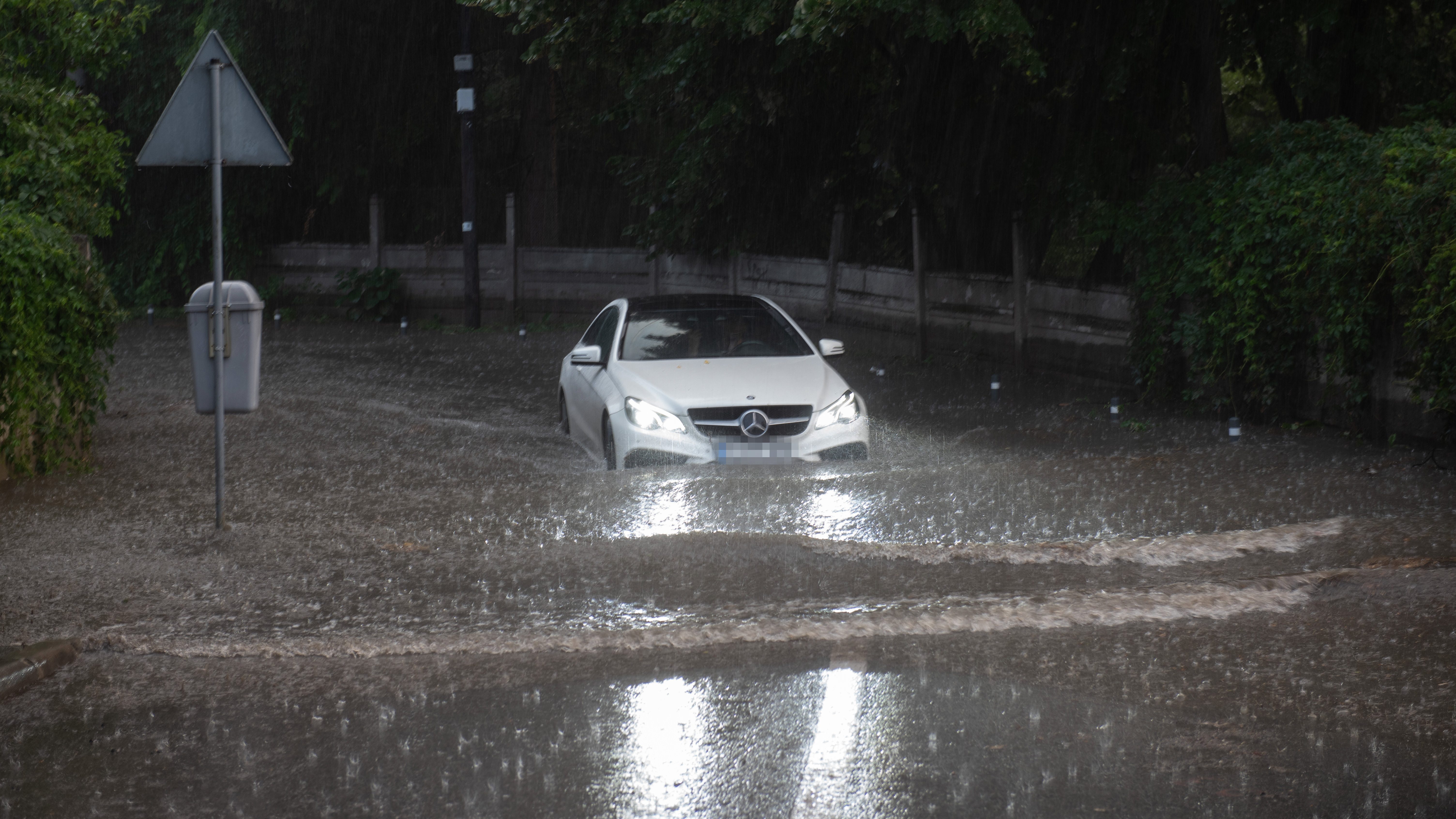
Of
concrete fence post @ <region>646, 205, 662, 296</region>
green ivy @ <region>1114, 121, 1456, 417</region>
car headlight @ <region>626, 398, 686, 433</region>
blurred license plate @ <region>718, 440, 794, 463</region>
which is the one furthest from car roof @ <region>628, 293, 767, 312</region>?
concrete fence post @ <region>646, 205, 662, 296</region>

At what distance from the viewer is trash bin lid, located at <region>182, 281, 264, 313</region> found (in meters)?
7.88

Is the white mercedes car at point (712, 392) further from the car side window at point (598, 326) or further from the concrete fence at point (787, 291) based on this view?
the concrete fence at point (787, 291)

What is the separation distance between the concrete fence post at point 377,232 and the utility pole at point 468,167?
2.88 m

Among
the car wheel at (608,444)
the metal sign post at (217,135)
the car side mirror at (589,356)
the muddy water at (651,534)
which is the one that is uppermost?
the metal sign post at (217,135)

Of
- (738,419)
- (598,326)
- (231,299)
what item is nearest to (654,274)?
(598,326)

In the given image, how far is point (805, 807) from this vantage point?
403 centimetres

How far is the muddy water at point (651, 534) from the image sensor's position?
243 inches

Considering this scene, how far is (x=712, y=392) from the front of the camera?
9.54 m

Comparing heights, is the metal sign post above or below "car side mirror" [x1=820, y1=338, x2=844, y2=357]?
above

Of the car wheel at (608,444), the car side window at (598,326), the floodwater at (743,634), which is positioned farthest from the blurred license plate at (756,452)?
the car side window at (598,326)

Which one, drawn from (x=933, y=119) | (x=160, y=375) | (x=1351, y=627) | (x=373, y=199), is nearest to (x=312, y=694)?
(x=1351, y=627)

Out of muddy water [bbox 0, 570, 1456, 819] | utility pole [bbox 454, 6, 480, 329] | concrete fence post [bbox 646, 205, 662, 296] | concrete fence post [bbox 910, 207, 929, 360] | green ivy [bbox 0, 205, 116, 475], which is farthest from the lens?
concrete fence post [bbox 646, 205, 662, 296]

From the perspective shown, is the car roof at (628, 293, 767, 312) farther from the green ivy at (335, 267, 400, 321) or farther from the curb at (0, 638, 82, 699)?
the green ivy at (335, 267, 400, 321)

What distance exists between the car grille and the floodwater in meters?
0.32
